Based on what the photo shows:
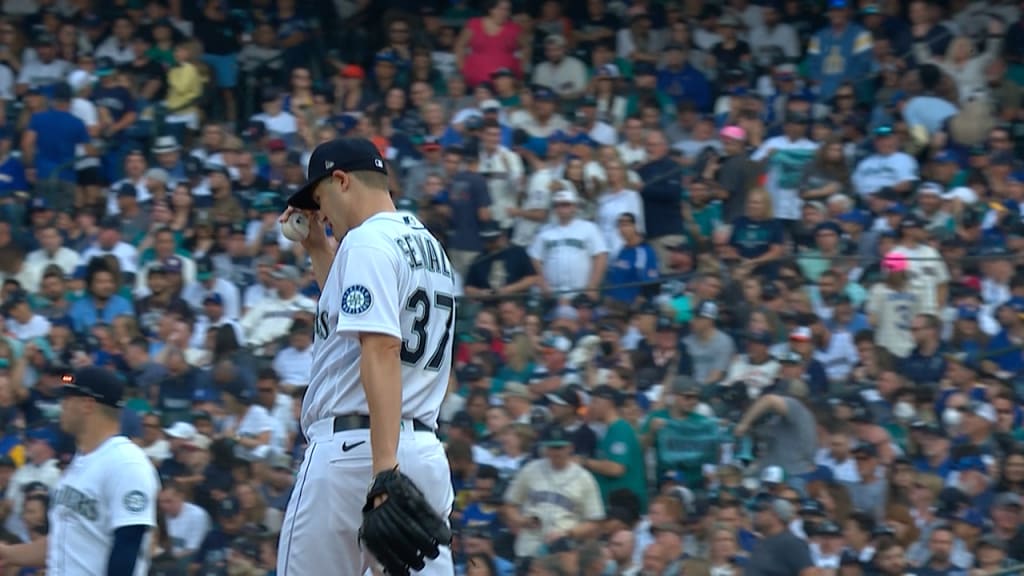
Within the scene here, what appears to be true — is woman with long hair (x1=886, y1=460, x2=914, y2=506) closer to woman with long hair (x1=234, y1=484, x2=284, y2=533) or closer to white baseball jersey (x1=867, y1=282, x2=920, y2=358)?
white baseball jersey (x1=867, y1=282, x2=920, y2=358)

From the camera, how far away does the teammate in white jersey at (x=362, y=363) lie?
4262mm

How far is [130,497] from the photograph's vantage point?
5418mm

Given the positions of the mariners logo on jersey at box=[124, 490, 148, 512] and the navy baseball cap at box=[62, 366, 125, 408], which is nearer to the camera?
the mariners logo on jersey at box=[124, 490, 148, 512]

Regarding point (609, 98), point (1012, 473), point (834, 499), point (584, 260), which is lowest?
point (834, 499)

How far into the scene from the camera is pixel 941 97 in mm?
13312

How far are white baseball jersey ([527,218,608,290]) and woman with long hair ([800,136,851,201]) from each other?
1491 millimetres

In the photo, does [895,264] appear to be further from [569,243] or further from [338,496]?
[338,496]

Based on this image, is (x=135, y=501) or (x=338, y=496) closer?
(x=338, y=496)

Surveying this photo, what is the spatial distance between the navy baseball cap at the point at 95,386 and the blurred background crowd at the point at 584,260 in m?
3.18

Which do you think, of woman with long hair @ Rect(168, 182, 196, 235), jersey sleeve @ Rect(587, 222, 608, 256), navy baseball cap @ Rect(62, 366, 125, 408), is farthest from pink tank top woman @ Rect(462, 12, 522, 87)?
navy baseball cap @ Rect(62, 366, 125, 408)

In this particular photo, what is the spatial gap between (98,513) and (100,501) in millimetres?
38

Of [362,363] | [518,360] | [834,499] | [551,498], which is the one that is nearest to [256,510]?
[551,498]

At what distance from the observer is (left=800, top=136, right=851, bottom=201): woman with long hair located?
12.0 m

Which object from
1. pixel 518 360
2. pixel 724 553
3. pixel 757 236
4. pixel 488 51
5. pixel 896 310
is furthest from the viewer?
pixel 488 51
